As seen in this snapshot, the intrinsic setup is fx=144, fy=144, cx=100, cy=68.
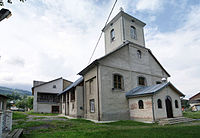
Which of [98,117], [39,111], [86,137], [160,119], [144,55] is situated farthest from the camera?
[39,111]

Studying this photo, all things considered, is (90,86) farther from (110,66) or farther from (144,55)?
(144,55)

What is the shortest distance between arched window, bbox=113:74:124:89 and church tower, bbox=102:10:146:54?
204 inches

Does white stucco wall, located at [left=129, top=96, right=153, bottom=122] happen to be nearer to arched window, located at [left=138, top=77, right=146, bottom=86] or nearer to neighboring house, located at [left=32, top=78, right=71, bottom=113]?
arched window, located at [left=138, top=77, right=146, bottom=86]

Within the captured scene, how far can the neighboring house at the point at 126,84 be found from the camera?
14.6 metres

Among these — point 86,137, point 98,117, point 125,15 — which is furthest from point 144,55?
point 86,137

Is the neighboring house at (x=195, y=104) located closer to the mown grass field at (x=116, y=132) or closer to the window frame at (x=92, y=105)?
the window frame at (x=92, y=105)

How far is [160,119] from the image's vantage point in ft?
45.0

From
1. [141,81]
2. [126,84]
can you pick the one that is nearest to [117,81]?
[126,84]

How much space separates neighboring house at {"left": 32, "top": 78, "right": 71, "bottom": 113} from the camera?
35084 mm

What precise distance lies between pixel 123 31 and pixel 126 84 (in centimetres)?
739

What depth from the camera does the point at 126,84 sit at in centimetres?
1703

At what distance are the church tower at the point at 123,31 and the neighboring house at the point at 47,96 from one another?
21199 mm

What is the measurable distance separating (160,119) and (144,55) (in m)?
9.40

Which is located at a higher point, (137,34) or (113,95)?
(137,34)
